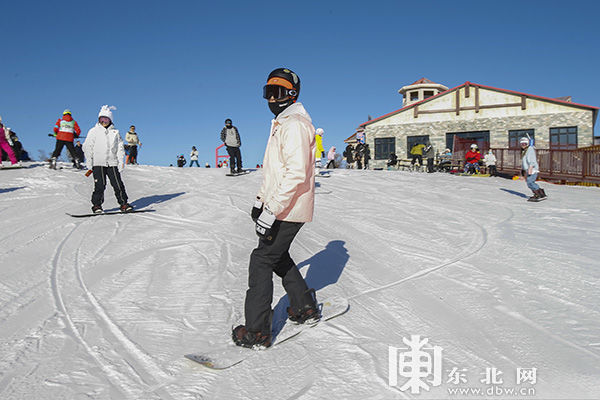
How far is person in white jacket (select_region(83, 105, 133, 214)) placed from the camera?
23.6 ft

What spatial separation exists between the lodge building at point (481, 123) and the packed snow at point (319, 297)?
21.1 m

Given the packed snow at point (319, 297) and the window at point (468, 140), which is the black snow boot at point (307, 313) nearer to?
the packed snow at point (319, 297)

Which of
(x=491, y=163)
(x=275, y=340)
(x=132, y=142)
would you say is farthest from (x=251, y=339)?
(x=491, y=163)

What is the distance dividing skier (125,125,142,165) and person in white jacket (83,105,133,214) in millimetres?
13106

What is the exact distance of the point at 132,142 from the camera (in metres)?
19.7

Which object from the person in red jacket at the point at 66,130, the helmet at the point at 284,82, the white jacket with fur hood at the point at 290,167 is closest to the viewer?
the white jacket with fur hood at the point at 290,167

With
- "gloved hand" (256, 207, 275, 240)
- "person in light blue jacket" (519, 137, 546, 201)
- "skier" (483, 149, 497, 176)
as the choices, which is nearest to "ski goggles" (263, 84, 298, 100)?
"gloved hand" (256, 207, 275, 240)

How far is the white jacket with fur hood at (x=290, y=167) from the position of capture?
101 inches

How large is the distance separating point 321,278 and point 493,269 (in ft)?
6.30

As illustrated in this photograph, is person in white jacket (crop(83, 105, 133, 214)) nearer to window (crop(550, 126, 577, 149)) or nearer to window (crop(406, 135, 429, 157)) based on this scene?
window (crop(406, 135, 429, 157))

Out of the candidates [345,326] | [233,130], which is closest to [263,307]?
[345,326]

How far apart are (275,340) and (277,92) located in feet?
5.71

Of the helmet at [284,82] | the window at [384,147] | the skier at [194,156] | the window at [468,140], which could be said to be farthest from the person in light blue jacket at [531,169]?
the window at [384,147]

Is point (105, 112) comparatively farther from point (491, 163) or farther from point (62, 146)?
point (491, 163)
